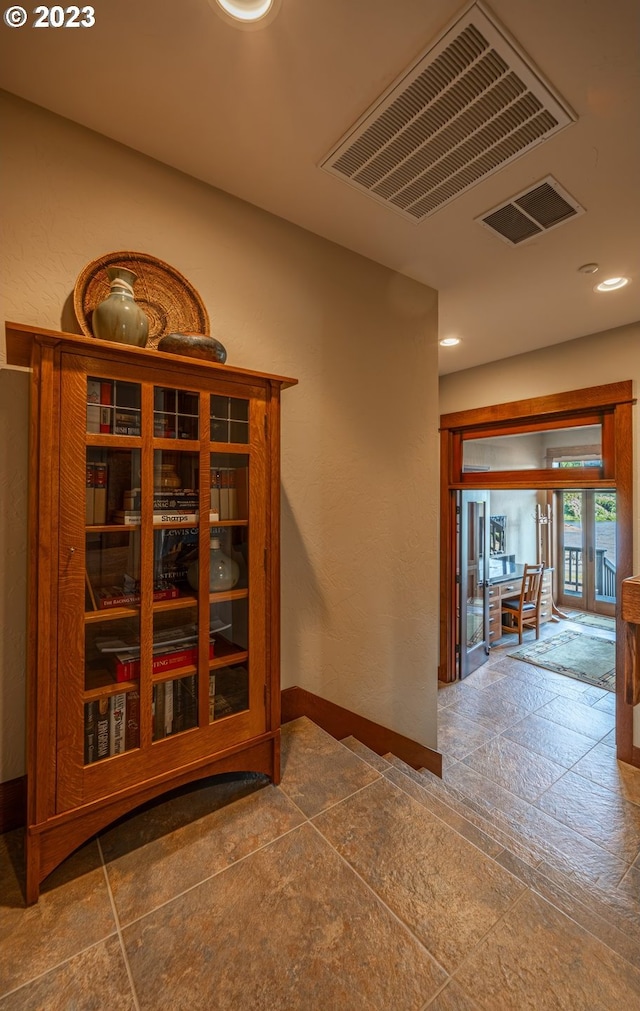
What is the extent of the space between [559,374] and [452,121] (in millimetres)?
2428

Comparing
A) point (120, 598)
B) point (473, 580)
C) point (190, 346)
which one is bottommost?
point (473, 580)

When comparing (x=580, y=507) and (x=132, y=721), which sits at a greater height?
(x=580, y=507)

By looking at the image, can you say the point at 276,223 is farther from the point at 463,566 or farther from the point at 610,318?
the point at 463,566

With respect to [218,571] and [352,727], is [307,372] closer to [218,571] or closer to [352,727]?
[218,571]

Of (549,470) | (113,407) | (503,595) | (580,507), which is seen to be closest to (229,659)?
(113,407)

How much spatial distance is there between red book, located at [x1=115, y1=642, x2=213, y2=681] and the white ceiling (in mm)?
1746

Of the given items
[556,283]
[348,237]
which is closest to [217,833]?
[348,237]

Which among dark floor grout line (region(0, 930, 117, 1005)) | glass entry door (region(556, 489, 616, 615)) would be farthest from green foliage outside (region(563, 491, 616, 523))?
dark floor grout line (region(0, 930, 117, 1005))

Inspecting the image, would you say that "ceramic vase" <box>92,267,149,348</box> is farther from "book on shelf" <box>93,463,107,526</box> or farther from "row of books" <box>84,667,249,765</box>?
"row of books" <box>84,667,249,765</box>

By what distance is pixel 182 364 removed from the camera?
4.23 ft

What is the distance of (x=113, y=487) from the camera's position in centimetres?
124

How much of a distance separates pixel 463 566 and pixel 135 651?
3562 millimetres

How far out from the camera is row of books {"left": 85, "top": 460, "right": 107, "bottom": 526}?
1.19 meters

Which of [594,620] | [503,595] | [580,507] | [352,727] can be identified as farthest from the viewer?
[580,507]
